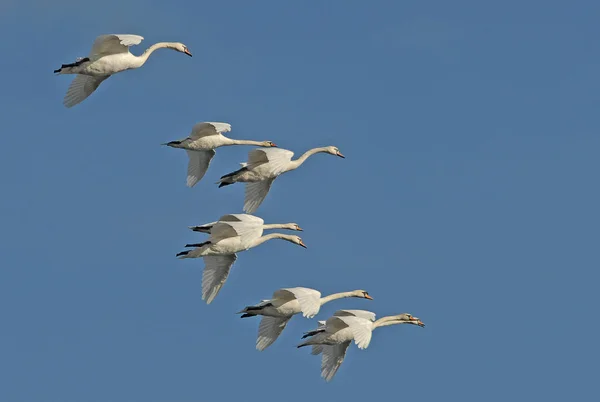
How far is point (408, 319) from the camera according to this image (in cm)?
8975

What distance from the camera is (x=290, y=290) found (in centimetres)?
8081

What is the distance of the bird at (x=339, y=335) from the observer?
80844 millimetres

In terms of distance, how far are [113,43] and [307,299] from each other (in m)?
12.7

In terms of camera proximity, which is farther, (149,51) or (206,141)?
(206,141)

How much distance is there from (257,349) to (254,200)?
6.21 metres

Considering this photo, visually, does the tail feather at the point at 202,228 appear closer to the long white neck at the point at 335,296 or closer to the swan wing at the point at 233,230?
the swan wing at the point at 233,230

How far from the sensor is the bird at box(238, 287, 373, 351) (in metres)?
79.5

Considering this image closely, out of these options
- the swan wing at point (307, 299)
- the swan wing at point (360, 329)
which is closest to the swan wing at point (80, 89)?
the swan wing at point (307, 299)

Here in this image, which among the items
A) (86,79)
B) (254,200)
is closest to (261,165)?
(254,200)

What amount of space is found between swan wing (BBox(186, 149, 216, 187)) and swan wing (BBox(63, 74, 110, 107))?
685cm

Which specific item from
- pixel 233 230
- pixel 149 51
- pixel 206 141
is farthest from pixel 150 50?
pixel 233 230

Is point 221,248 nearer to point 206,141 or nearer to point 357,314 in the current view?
point 206,141

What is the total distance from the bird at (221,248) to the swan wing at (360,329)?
196 inches

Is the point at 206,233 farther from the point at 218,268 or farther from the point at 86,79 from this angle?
the point at 86,79
